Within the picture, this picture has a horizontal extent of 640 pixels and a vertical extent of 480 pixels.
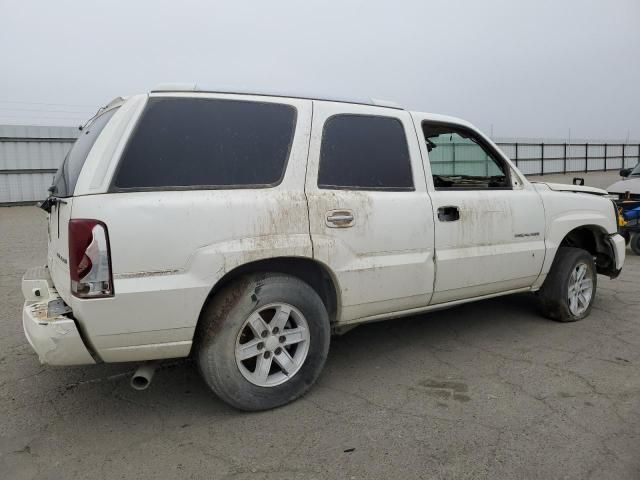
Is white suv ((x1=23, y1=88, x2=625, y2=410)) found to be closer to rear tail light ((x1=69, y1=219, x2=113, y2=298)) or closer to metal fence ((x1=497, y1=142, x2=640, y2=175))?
rear tail light ((x1=69, y1=219, x2=113, y2=298))

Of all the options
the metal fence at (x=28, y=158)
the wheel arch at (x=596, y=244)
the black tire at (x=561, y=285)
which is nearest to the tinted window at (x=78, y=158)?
the black tire at (x=561, y=285)

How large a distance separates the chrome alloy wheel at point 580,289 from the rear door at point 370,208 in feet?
5.97

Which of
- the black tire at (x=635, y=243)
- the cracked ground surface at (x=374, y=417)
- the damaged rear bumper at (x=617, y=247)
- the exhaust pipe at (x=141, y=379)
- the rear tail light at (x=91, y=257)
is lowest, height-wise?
the cracked ground surface at (x=374, y=417)

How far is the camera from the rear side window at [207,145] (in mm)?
2639

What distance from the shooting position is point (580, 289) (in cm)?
464

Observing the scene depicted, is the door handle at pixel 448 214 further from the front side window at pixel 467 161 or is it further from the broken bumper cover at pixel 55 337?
the broken bumper cover at pixel 55 337

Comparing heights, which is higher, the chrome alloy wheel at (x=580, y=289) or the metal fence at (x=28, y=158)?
the metal fence at (x=28, y=158)

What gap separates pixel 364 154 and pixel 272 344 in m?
1.36

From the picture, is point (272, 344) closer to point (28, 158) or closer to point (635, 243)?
point (635, 243)

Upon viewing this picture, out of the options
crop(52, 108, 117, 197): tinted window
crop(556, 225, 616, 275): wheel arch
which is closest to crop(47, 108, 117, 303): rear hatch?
crop(52, 108, 117, 197): tinted window

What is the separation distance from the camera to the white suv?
252cm

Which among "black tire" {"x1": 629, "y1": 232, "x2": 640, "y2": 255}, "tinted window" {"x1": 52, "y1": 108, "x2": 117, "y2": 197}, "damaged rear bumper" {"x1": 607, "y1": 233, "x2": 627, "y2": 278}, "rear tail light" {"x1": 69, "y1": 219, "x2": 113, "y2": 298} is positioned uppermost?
"tinted window" {"x1": 52, "y1": 108, "x2": 117, "y2": 197}

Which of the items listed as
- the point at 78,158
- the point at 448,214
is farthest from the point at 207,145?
the point at 448,214

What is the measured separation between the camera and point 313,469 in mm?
2408
